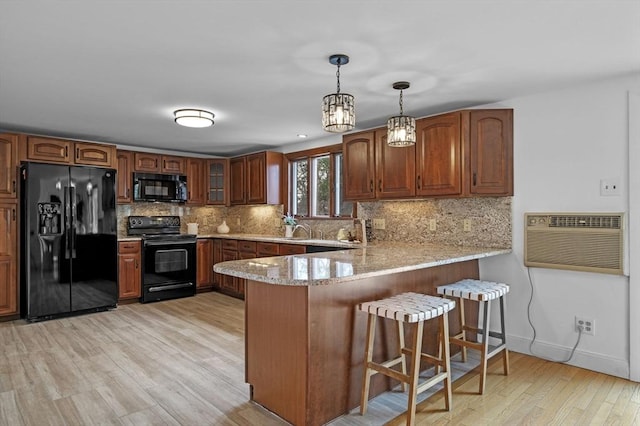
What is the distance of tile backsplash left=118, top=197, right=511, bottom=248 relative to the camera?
A: 11.8 feet

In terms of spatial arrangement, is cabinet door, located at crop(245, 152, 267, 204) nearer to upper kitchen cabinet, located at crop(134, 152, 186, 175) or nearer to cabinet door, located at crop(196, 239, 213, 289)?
cabinet door, located at crop(196, 239, 213, 289)

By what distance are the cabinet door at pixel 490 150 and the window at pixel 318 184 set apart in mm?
1803

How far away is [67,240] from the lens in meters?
4.47

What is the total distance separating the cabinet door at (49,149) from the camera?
4.45 metres

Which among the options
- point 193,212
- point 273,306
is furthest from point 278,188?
point 273,306

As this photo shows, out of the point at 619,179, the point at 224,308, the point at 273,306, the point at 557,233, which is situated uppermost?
the point at 619,179

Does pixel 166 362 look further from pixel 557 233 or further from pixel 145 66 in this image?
pixel 557 233

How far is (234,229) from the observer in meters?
6.81

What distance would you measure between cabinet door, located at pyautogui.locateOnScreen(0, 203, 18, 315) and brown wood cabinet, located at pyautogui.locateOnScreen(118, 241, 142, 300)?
1073 mm

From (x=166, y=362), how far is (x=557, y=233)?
3.30m

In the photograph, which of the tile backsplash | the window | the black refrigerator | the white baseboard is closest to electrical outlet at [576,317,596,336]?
the white baseboard

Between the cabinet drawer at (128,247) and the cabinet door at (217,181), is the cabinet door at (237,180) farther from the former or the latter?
the cabinet drawer at (128,247)

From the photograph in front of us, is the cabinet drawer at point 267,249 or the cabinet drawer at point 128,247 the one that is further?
the cabinet drawer at point 128,247

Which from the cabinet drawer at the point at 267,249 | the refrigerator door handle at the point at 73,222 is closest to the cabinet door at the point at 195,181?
the cabinet drawer at the point at 267,249
